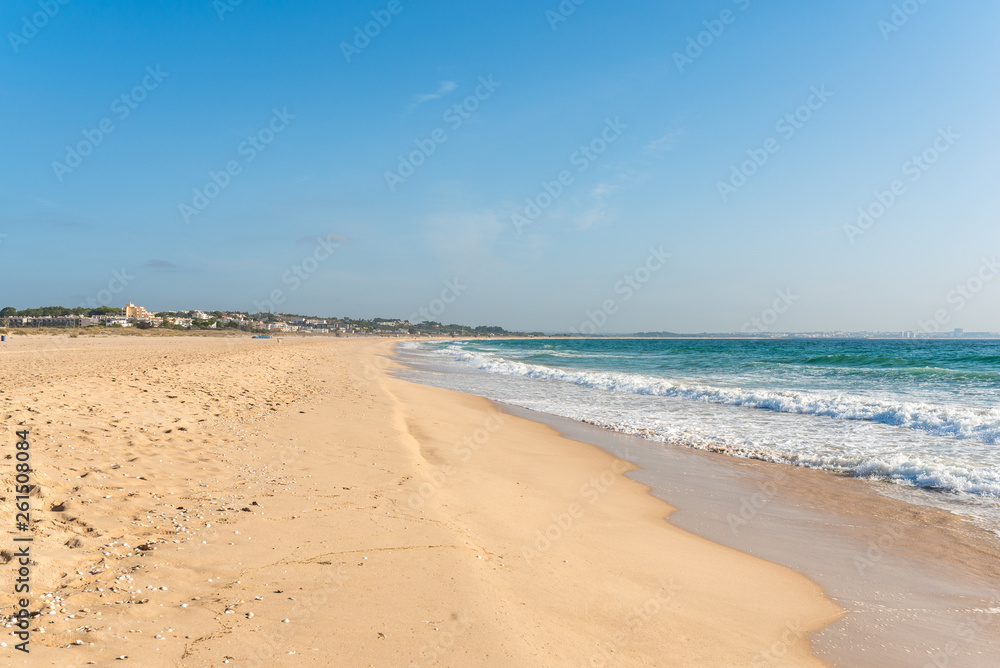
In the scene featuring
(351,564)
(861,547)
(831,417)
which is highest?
(351,564)

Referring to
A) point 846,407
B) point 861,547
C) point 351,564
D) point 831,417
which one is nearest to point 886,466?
point 861,547

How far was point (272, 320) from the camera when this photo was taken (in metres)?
161

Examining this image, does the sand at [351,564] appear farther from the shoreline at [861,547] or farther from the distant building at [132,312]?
the distant building at [132,312]

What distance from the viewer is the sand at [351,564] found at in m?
2.77

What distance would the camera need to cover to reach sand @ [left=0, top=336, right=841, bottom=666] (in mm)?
2770

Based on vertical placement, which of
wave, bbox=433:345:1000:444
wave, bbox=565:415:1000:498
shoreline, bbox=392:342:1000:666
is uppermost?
wave, bbox=433:345:1000:444

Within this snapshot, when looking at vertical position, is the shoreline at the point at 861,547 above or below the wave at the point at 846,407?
below

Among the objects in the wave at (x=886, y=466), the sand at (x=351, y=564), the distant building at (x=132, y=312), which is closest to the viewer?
the sand at (x=351, y=564)

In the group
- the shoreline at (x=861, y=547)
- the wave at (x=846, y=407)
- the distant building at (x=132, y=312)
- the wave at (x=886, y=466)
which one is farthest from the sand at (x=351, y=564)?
the distant building at (x=132, y=312)

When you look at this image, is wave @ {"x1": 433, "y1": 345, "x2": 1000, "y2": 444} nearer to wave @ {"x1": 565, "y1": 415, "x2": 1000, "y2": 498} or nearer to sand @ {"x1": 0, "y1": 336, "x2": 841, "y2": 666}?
wave @ {"x1": 565, "y1": 415, "x2": 1000, "y2": 498}

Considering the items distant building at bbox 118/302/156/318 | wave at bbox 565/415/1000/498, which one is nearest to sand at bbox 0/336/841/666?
wave at bbox 565/415/1000/498

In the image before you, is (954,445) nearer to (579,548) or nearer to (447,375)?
(579,548)

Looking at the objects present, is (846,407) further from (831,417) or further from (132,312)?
(132,312)

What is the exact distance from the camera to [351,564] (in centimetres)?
368
